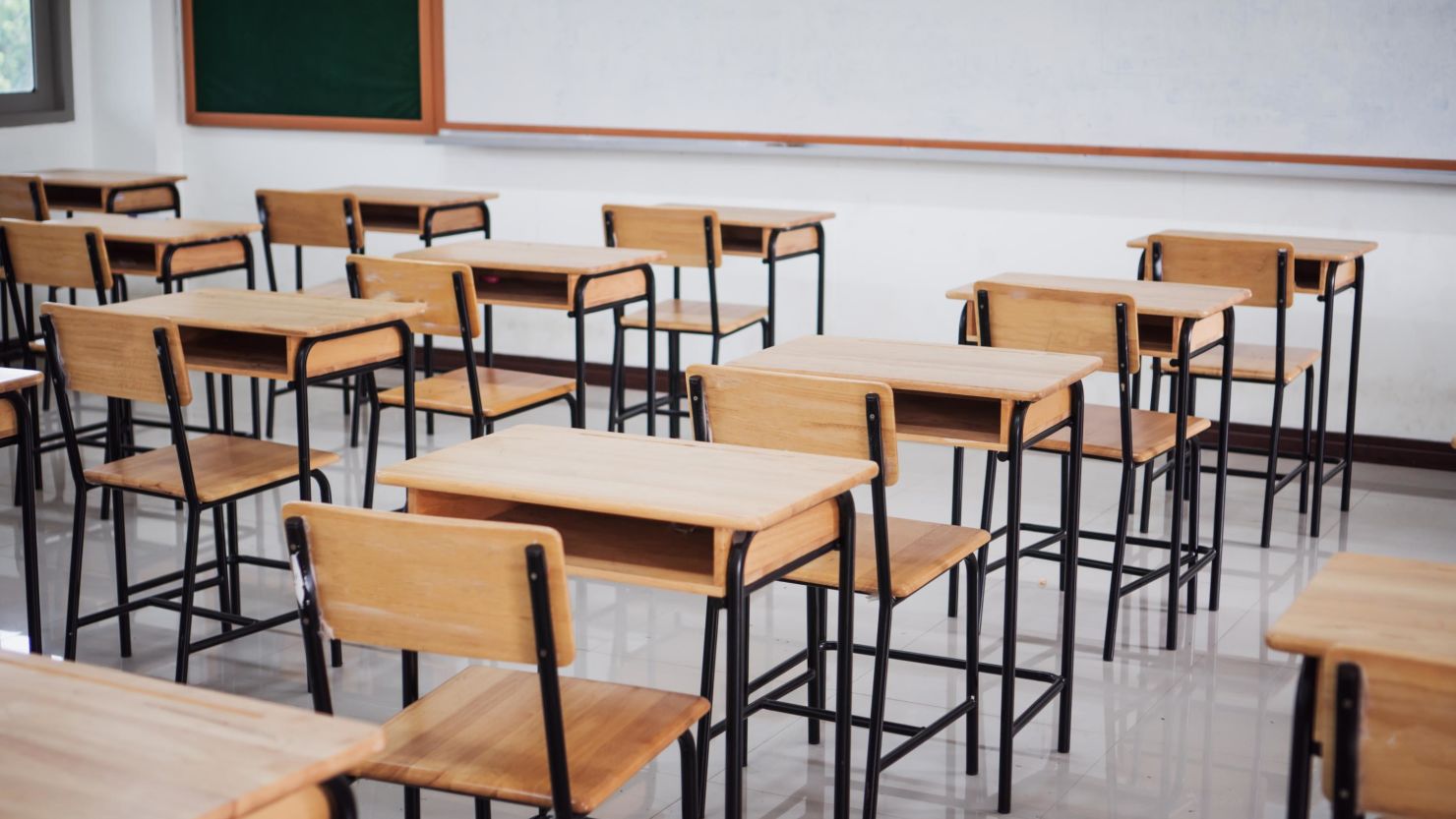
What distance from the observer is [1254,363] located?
15.7ft

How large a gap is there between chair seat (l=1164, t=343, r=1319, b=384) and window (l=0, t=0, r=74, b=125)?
5657mm

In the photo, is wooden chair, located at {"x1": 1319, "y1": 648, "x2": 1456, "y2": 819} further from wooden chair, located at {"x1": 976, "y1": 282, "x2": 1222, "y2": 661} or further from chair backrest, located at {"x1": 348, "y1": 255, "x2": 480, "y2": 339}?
chair backrest, located at {"x1": 348, "y1": 255, "x2": 480, "y2": 339}

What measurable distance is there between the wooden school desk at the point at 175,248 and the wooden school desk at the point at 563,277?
74cm

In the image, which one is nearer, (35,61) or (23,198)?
(23,198)

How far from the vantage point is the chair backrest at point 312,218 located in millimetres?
5859

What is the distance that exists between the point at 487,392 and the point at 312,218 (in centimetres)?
185

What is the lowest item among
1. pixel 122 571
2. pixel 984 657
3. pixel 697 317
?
pixel 984 657

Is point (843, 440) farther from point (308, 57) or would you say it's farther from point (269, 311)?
point (308, 57)

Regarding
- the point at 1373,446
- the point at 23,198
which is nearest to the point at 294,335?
the point at 23,198

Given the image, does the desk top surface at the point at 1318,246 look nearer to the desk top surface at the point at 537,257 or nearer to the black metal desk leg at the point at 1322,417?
the black metal desk leg at the point at 1322,417

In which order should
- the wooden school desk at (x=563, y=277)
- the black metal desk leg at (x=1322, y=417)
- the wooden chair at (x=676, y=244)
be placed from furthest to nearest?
the wooden chair at (x=676, y=244)
the black metal desk leg at (x=1322, y=417)
the wooden school desk at (x=563, y=277)

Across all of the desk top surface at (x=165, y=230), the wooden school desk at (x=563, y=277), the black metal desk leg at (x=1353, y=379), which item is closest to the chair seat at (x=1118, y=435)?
the black metal desk leg at (x=1353, y=379)

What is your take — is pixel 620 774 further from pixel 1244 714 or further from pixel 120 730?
pixel 1244 714

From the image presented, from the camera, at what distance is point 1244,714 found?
11.3 ft
